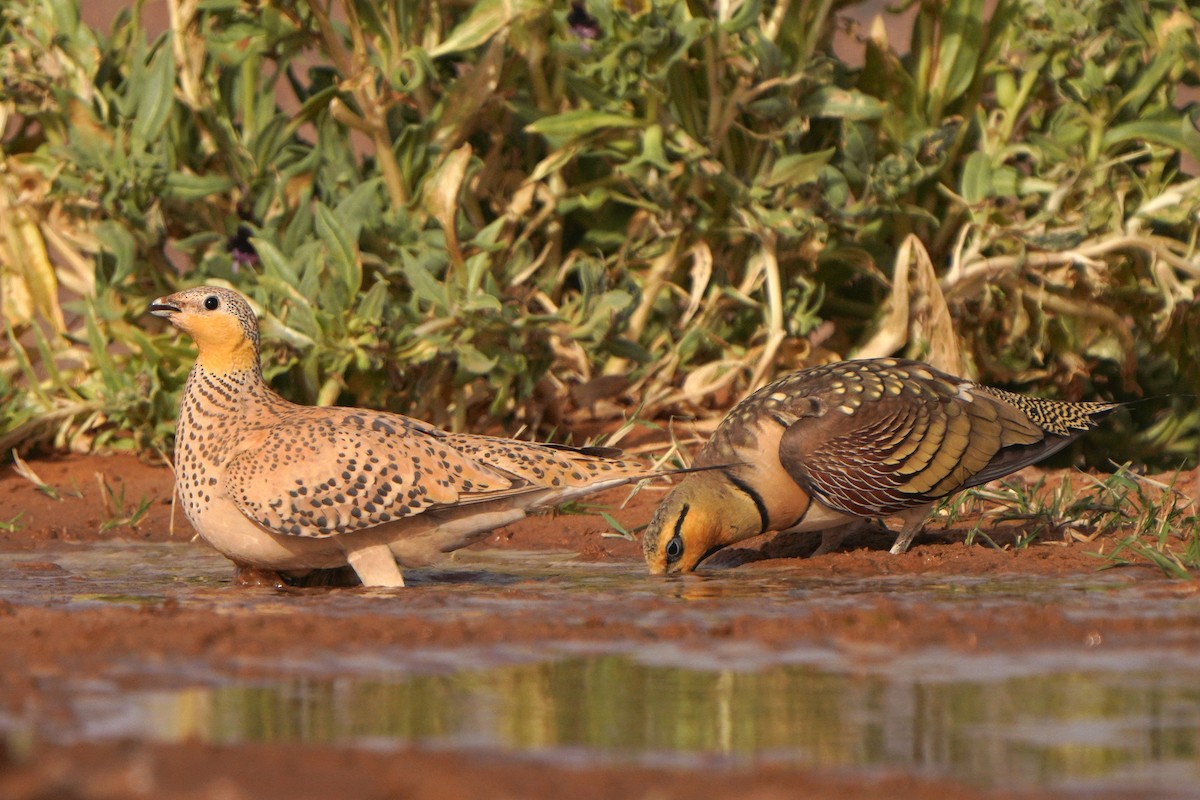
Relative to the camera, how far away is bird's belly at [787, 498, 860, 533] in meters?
6.42

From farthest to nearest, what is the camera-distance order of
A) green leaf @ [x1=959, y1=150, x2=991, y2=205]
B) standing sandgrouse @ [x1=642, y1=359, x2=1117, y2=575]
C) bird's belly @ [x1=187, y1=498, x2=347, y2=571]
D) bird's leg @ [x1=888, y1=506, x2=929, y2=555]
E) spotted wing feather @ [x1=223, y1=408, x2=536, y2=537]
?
green leaf @ [x1=959, y1=150, x2=991, y2=205]
bird's leg @ [x1=888, y1=506, x2=929, y2=555]
standing sandgrouse @ [x1=642, y1=359, x2=1117, y2=575]
bird's belly @ [x1=187, y1=498, x2=347, y2=571]
spotted wing feather @ [x1=223, y1=408, x2=536, y2=537]

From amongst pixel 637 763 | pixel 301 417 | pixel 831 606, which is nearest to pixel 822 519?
pixel 831 606

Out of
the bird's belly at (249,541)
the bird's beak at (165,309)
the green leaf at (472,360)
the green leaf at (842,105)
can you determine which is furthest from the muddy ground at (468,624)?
the green leaf at (842,105)

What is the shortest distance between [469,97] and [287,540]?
2.62 m

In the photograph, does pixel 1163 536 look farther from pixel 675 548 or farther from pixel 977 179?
pixel 977 179

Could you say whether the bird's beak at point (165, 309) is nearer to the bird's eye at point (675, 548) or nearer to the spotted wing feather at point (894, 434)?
the bird's eye at point (675, 548)

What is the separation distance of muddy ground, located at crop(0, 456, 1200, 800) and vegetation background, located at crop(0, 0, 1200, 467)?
72cm

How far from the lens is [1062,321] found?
8.05 m

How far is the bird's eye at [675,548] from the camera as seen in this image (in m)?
6.15

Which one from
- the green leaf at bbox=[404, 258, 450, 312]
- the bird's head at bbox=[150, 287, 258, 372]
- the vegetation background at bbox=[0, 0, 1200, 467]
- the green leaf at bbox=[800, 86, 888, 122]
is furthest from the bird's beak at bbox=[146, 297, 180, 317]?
the green leaf at bbox=[800, 86, 888, 122]

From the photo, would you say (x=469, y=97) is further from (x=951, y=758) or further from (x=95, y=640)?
(x=951, y=758)

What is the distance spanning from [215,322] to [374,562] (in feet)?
3.43

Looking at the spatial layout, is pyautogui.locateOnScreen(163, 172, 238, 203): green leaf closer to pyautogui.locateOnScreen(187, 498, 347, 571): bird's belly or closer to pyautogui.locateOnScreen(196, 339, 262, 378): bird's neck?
pyautogui.locateOnScreen(196, 339, 262, 378): bird's neck

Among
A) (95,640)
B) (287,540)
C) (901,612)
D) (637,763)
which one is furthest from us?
(287,540)
